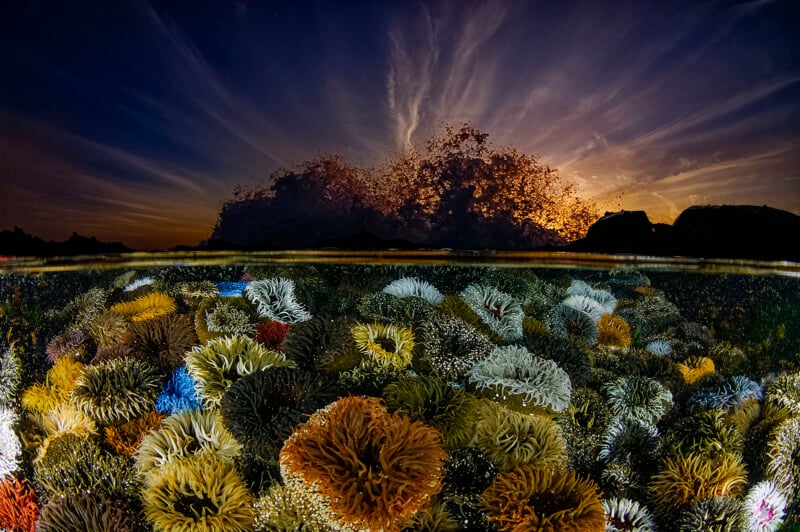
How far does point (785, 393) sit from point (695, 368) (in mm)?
489

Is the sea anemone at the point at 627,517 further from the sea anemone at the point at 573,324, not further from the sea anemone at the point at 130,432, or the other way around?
the sea anemone at the point at 130,432

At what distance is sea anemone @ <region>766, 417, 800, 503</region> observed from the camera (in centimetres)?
145

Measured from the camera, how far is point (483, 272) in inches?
56.5

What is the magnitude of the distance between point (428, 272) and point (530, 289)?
0.34m

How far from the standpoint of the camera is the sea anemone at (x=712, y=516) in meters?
1.19

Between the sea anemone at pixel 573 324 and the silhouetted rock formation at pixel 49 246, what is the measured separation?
4.93 feet

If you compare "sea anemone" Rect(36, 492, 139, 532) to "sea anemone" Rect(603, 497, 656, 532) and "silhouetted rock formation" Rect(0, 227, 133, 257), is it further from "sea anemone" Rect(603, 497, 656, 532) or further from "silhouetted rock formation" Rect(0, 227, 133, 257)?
"sea anemone" Rect(603, 497, 656, 532)

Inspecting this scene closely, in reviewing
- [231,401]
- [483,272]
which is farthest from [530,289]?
[231,401]

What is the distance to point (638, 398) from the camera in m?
1.20

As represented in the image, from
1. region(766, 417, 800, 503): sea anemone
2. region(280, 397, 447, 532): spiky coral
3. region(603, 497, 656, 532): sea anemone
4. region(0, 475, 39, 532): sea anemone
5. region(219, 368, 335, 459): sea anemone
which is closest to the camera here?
region(280, 397, 447, 532): spiky coral

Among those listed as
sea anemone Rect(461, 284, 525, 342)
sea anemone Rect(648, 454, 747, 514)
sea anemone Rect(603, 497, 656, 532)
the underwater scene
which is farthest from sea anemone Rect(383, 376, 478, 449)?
sea anemone Rect(648, 454, 747, 514)

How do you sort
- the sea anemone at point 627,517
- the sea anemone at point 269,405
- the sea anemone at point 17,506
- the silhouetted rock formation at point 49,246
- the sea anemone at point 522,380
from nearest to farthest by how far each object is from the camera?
the sea anemone at point 269,405 < the sea anemone at point 522,380 < the sea anemone at point 627,517 < the sea anemone at point 17,506 < the silhouetted rock formation at point 49,246

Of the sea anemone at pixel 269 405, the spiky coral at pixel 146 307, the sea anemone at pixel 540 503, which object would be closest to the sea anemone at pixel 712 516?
the sea anemone at pixel 540 503

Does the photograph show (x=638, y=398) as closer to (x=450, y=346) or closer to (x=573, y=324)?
(x=573, y=324)
